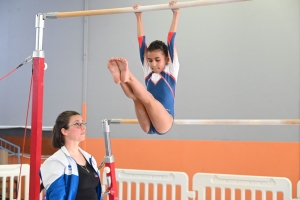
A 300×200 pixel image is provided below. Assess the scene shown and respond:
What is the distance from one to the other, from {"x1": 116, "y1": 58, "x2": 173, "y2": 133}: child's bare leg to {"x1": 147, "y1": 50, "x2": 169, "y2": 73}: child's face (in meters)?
0.45

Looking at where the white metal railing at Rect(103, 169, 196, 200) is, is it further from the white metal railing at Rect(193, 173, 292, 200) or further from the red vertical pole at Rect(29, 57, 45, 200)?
the red vertical pole at Rect(29, 57, 45, 200)

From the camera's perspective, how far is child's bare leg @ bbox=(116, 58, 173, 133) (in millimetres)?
2529

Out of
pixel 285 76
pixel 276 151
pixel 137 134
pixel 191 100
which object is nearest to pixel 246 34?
pixel 285 76

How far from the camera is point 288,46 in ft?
15.8

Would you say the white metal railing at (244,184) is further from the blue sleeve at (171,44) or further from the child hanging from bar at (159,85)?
the blue sleeve at (171,44)

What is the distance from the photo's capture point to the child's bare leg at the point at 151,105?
2529 mm

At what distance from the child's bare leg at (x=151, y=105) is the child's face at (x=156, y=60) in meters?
0.45

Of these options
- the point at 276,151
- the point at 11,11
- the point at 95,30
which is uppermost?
the point at 11,11

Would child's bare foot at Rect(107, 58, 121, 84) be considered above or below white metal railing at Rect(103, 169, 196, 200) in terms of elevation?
above

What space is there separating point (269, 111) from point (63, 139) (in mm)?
2798

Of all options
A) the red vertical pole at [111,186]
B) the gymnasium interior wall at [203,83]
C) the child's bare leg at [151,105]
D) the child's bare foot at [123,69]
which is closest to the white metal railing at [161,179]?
the red vertical pole at [111,186]

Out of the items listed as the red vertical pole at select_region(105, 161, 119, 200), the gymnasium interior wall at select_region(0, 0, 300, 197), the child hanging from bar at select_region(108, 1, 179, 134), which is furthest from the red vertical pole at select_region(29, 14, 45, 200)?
the gymnasium interior wall at select_region(0, 0, 300, 197)

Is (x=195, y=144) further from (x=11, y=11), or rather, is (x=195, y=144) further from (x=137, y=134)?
(x=11, y=11)

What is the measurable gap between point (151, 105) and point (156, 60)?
0.64 meters
